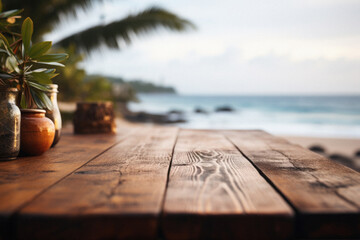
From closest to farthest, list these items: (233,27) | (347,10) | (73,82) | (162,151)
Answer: (162,151), (73,82), (347,10), (233,27)

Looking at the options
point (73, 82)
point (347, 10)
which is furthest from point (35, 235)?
point (347, 10)

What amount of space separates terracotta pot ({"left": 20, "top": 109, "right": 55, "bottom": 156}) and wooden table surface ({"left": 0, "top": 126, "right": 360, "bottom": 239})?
0.32ft

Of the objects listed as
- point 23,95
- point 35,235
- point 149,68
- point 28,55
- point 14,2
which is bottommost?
point 35,235

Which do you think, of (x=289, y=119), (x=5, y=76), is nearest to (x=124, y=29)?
(x=5, y=76)

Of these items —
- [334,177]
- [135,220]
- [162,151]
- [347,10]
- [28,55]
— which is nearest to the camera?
[135,220]

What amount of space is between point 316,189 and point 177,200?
311 mm

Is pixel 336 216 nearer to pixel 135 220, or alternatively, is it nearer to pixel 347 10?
pixel 135 220

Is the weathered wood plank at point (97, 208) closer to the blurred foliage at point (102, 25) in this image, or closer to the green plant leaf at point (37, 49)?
the green plant leaf at point (37, 49)

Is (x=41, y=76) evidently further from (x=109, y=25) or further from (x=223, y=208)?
(x=109, y=25)

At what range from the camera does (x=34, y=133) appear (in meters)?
1.00

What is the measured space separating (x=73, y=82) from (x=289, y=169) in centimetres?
641

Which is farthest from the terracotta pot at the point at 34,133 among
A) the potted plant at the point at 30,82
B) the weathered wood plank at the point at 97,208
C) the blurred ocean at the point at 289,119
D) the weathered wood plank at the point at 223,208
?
the blurred ocean at the point at 289,119

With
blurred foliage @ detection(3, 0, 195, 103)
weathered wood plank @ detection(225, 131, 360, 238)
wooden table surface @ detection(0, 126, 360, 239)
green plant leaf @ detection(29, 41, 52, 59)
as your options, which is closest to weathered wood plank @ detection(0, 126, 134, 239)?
wooden table surface @ detection(0, 126, 360, 239)

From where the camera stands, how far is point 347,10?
1455 centimetres
